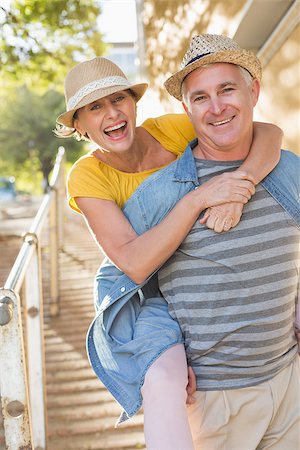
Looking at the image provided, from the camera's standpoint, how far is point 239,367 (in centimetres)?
201

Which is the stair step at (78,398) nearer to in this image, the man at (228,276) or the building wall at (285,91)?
the building wall at (285,91)

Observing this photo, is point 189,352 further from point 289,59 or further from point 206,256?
point 289,59

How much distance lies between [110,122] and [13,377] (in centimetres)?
96

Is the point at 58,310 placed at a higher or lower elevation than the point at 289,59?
lower

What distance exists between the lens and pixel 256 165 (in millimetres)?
2010

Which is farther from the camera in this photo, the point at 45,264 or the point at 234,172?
the point at 45,264

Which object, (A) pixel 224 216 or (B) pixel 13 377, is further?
(B) pixel 13 377

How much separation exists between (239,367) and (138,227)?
533mm

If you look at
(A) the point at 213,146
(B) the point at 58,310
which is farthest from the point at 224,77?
(B) the point at 58,310

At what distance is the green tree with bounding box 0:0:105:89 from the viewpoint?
7539 millimetres

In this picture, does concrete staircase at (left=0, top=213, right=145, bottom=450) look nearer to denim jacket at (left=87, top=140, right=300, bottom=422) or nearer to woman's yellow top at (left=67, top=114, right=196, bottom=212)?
denim jacket at (left=87, top=140, right=300, bottom=422)

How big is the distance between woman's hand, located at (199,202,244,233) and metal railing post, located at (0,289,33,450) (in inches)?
26.7

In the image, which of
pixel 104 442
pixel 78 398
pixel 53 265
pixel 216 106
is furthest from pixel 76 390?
pixel 216 106

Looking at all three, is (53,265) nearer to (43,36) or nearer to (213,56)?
(213,56)
